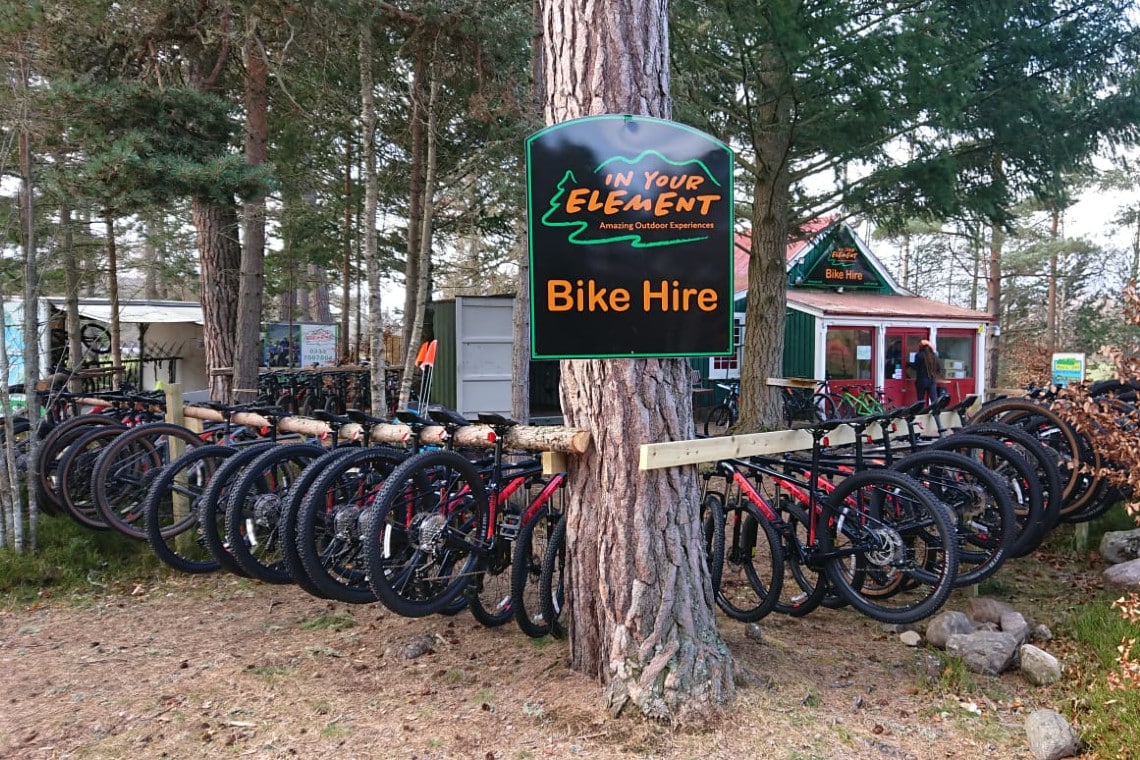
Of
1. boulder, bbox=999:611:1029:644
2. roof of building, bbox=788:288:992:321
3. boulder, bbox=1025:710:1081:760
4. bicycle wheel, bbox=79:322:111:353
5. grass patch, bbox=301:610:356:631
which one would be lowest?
grass patch, bbox=301:610:356:631

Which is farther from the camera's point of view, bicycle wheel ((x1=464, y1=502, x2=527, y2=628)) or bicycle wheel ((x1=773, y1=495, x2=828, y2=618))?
bicycle wheel ((x1=773, y1=495, x2=828, y2=618))

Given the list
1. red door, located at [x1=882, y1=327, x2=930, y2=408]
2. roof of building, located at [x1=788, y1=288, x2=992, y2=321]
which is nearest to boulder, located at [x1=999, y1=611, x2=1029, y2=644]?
roof of building, located at [x1=788, y1=288, x2=992, y2=321]

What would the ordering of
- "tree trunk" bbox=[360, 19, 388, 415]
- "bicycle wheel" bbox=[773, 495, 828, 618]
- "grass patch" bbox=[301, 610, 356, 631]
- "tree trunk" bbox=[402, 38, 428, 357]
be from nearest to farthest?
"bicycle wheel" bbox=[773, 495, 828, 618] → "grass patch" bbox=[301, 610, 356, 631] → "tree trunk" bbox=[360, 19, 388, 415] → "tree trunk" bbox=[402, 38, 428, 357]

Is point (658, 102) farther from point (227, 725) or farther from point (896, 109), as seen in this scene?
point (896, 109)

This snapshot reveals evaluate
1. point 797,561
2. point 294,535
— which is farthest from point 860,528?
point 294,535

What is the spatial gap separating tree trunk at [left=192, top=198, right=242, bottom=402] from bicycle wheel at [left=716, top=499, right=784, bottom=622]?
292 inches

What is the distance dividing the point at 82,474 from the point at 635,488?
441cm

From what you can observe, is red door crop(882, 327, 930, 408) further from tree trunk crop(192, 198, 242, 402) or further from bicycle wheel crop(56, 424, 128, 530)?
bicycle wheel crop(56, 424, 128, 530)

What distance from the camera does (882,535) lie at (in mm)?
3715

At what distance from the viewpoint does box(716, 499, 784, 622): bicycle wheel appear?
3.78 m

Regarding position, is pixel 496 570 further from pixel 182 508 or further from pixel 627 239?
pixel 182 508

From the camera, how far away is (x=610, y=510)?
125 inches

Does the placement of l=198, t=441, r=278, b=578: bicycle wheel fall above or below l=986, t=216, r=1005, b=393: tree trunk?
below

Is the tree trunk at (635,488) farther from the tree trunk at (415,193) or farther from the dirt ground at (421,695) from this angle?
the tree trunk at (415,193)
